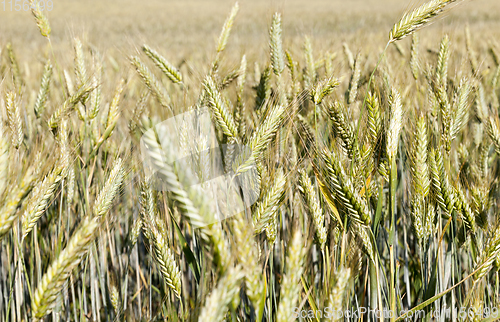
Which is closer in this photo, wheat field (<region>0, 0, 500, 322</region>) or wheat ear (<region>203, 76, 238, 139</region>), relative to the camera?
Result: wheat field (<region>0, 0, 500, 322</region>)

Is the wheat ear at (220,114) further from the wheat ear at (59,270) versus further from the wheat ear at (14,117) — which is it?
the wheat ear at (14,117)

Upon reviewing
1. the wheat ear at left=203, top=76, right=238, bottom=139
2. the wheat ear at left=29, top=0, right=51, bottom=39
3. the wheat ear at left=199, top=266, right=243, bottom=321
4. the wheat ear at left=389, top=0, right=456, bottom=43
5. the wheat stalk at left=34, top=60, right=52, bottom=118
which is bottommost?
the wheat ear at left=199, top=266, right=243, bottom=321

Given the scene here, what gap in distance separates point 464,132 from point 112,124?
1524 mm

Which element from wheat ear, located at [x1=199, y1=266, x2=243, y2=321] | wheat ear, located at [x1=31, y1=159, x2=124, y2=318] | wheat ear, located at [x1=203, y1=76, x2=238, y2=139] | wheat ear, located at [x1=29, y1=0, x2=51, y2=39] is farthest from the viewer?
wheat ear, located at [x1=29, y1=0, x2=51, y2=39]

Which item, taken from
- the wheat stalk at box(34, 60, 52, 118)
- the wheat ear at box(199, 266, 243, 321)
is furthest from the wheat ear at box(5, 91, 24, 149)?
the wheat ear at box(199, 266, 243, 321)

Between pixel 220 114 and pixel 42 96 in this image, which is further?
pixel 42 96

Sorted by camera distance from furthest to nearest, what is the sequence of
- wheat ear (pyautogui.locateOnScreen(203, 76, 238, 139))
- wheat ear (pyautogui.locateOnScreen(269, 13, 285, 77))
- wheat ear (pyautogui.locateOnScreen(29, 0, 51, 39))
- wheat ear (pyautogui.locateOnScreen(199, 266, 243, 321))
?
wheat ear (pyautogui.locateOnScreen(29, 0, 51, 39)), wheat ear (pyautogui.locateOnScreen(269, 13, 285, 77)), wheat ear (pyautogui.locateOnScreen(203, 76, 238, 139)), wheat ear (pyautogui.locateOnScreen(199, 266, 243, 321))

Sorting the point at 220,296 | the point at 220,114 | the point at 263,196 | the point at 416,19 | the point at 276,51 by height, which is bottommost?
the point at 220,296

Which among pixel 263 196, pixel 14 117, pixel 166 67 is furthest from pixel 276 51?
pixel 14 117

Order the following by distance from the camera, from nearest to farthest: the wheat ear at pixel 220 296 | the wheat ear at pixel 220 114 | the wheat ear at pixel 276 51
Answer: the wheat ear at pixel 220 296
the wheat ear at pixel 220 114
the wheat ear at pixel 276 51

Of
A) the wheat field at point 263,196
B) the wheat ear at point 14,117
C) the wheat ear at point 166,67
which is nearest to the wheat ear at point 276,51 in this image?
the wheat field at point 263,196

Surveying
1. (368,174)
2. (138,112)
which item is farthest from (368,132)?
(138,112)

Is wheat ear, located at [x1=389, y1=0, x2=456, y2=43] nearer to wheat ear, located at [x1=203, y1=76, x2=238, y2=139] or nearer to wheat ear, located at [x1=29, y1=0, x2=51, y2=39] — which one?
wheat ear, located at [x1=203, y1=76, x2=238, y2=139]

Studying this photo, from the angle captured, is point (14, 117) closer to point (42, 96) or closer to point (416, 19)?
point (42, 96)
